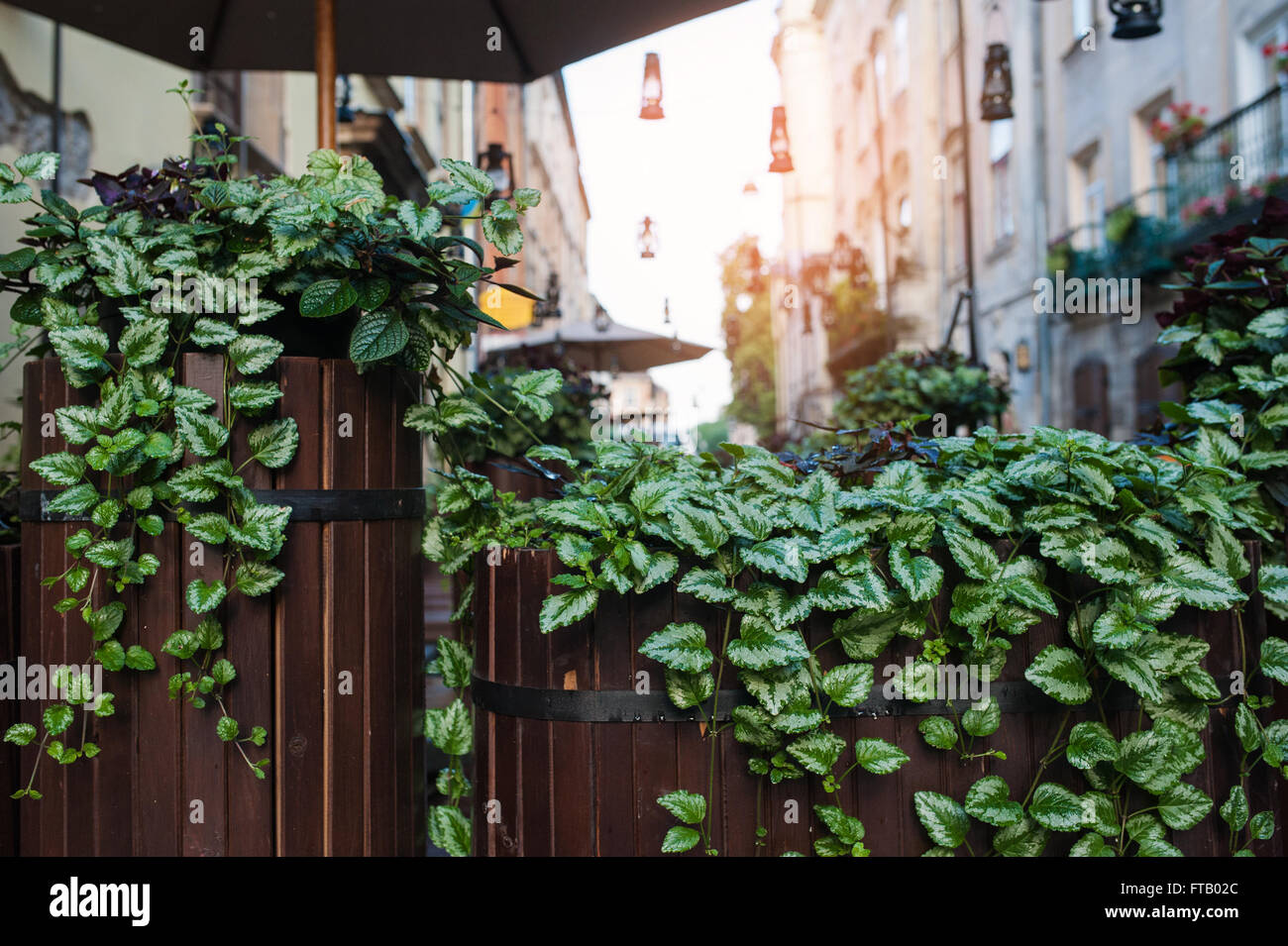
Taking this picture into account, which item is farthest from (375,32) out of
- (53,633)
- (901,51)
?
(901,51)

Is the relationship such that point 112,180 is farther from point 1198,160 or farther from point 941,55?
point 941,55

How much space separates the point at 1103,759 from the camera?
1.91 meters

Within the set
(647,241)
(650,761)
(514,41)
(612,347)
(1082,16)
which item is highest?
(1082,16)

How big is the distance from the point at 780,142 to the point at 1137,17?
7.81 feet

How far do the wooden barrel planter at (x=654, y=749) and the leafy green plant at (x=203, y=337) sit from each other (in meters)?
0.51

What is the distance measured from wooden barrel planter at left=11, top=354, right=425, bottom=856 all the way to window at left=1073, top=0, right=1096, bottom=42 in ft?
48.8

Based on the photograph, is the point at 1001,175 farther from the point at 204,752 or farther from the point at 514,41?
the point at 204,752

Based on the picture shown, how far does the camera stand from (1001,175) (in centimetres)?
1697

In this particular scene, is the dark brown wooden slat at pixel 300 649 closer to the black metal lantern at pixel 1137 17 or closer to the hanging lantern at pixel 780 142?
the hanging lantern at pixel 780 142

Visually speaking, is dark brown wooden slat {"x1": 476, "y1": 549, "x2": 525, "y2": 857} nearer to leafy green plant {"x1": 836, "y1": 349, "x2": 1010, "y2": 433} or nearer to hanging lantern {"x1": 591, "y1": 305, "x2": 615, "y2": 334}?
leafy green plant {"x1": 836, "y1": 349, "x2": 1010, "y2": 433}

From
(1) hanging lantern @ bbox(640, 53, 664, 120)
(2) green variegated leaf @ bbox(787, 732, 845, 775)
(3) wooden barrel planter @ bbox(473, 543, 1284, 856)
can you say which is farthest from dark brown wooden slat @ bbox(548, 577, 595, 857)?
(1) hanging lantern @ bbox(640, 53, 664, 120)

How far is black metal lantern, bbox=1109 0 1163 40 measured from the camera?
612cm
